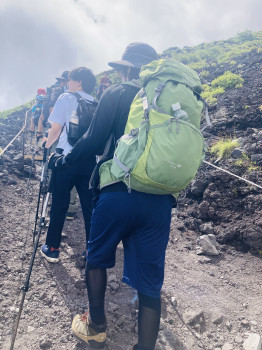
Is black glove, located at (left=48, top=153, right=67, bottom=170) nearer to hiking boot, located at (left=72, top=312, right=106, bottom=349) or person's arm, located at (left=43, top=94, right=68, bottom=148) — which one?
person's arm, located at (left=43, top=94, right=68, bottom=148)

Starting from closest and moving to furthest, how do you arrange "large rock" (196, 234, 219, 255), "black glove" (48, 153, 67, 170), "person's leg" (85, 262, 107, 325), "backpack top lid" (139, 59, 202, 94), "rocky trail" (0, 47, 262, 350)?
"backpack top lid" (139, 59, 202, 94), "person's leg" (85, 262, 107, 325), "black glove" (48, 153, 67, 170), "rocky trail" (0, 47, 262, 350), "large rock" (196, 234, 219, 255)

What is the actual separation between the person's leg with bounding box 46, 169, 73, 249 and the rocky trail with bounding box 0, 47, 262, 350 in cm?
41

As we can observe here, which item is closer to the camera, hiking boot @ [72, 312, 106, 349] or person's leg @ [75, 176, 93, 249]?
hiking boot @ [72, 312, 106, 349]

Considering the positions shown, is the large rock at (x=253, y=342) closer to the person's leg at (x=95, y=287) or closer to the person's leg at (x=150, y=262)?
the person's leg at (x=150, y=262)

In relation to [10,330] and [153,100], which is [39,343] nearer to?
[10,330]

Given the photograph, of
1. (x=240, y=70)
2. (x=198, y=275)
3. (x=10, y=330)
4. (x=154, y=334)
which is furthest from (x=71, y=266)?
(x=240, y=70)

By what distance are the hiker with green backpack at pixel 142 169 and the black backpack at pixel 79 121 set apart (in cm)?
98

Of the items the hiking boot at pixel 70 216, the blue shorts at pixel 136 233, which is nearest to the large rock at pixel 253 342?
the blue shorts at pixel 136 233

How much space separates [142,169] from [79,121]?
1785 mm

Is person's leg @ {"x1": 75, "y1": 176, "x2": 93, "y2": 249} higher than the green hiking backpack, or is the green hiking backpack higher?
the green hiking backpack

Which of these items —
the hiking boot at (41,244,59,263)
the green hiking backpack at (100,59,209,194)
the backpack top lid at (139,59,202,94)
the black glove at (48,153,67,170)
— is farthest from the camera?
the hiking boot at (41,244,59,263)

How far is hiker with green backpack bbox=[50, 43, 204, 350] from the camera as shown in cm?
184

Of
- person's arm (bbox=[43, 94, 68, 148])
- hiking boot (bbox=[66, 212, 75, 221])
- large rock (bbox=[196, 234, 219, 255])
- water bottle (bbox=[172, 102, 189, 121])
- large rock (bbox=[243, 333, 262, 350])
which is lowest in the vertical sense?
large rock (bbox=[243, 333, 262, 350])

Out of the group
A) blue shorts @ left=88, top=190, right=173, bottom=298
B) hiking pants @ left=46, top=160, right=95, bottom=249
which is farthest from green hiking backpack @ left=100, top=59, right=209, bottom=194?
hiking pants @ left=46, top=160, right=95, bottom=249
